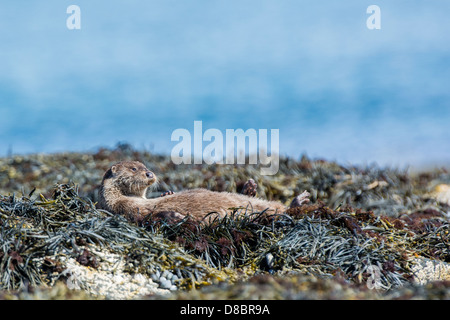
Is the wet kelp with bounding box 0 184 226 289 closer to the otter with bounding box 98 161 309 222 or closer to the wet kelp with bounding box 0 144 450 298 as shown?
the wet kelp with bounding box 0 144 450 298

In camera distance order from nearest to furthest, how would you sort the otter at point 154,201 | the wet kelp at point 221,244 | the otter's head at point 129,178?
the wet kelp at point 221,244, the otter at point 154,201, the otter's head at point 129,178

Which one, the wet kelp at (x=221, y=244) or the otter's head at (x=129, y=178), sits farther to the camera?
the otter's head at (x=129, y=178)

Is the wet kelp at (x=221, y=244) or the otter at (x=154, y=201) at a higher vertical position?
the otter at (x=154, y=201)

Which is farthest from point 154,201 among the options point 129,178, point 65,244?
point 65,244

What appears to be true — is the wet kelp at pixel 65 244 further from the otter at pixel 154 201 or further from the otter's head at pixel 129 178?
the otter's head at pixel 129 178

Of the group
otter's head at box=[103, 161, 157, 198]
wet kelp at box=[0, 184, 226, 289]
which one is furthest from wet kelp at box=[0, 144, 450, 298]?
otter's head at box=[103, 161, 157, 198]

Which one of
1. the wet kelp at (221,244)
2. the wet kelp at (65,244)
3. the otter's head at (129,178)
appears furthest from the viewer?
the otter's head at (129,178)

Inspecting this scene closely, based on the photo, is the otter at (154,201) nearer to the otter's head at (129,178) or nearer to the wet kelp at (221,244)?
→ the otter's head at (129,178)

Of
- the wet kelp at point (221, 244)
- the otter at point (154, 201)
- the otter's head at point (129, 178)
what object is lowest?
the wet kelp at point (221, 244)

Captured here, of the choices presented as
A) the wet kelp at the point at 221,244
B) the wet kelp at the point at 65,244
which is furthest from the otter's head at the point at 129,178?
the wet kelp at the point at 65,244
